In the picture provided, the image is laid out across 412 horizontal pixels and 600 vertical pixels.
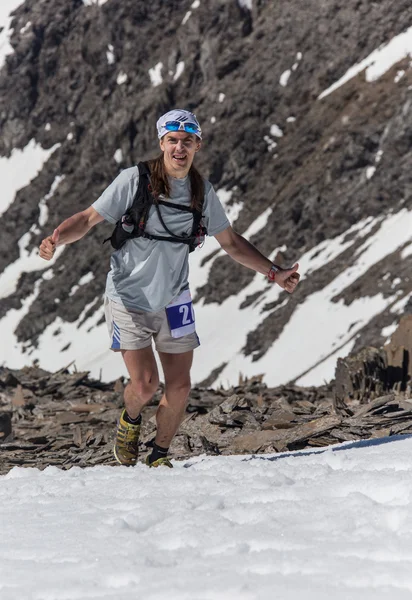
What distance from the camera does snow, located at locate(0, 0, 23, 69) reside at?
11539cm

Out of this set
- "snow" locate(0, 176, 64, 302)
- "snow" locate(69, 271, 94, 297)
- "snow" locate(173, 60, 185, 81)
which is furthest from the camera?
"snow" locate(173, 60, 185, 81)

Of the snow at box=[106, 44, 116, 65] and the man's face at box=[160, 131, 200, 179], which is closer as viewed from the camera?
the man's face at box=[160, 131, 200, 179]

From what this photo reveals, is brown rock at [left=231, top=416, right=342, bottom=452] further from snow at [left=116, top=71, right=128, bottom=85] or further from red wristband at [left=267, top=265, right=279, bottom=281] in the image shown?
snow at [left=116, top=71, right=128, bottom=85]

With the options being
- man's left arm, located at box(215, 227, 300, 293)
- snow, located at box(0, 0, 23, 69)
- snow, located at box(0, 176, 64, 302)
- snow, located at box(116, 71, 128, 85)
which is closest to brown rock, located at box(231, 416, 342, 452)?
man's left arm, located at box(215, 227, 300, 293)

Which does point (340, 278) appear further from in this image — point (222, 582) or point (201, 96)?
point (222, 582)

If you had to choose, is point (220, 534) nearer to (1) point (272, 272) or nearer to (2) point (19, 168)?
(1) point (272, 272)

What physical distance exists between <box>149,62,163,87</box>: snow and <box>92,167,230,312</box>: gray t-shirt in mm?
92406

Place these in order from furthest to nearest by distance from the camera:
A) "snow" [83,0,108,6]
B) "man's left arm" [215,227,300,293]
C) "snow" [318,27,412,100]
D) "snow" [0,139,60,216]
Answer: "snow" [83,0,108,6], "snow" [0,139,60,216], "snow" [318,27,412,100], "man's left arm" [215,227,300,293]

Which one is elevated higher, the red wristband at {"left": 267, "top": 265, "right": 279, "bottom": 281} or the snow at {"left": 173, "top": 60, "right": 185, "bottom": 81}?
the snow at {"left": 173, "top": 60, "right": 185, "bottom": 81}

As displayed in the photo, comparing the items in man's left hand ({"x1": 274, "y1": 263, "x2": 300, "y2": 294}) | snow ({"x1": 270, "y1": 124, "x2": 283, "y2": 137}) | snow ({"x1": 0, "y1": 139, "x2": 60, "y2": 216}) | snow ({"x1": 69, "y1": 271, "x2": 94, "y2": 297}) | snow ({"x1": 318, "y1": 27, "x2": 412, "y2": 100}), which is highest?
snow ({"x1": 0, "y1": 139, "x2": 60, "y2": 216})

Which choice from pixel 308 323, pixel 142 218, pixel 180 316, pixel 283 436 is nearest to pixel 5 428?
pixel 283 436

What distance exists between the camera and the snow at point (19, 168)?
341 feet

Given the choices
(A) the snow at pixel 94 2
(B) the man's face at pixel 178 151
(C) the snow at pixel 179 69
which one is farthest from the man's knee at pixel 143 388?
(A) the snow at pixel 94 2

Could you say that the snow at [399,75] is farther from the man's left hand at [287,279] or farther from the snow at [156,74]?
the man's left hand at [287,279]
